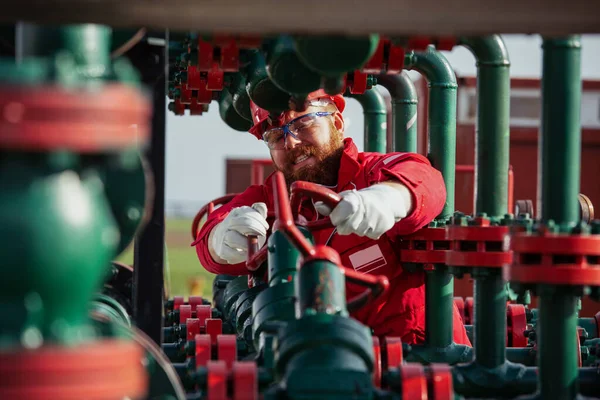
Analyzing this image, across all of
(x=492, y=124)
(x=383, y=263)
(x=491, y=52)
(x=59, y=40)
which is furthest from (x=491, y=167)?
(x=59, y=40)

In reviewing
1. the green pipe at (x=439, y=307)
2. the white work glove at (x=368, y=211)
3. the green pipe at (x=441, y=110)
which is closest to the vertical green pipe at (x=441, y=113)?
the green pipe at (x=441, y=110)

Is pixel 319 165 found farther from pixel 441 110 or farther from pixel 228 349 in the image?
pixel 228 349

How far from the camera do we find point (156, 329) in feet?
7.23

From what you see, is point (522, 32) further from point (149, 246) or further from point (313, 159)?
point (313, 159)

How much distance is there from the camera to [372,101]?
13.8 feet

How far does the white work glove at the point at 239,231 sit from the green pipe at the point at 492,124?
2.93 feet

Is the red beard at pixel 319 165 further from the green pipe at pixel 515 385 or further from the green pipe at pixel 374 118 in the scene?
the green pipe at pixel 515 385

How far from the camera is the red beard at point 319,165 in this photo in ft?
12.0

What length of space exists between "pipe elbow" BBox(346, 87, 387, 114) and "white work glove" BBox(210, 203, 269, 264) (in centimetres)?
98

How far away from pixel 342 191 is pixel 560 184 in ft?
3.70

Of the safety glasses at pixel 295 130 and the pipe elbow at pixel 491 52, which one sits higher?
the pipe elbow at pixel 491 52

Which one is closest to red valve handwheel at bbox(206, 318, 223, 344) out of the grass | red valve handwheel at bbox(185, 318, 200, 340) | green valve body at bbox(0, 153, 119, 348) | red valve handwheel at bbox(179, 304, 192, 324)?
red valve handwheel at bbox(185, 318, 200, 340)

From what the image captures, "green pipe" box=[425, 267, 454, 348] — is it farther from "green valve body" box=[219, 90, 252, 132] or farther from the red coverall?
"green valve body" box=[219, 90, 252, 132]

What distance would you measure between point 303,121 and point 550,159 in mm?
1744
